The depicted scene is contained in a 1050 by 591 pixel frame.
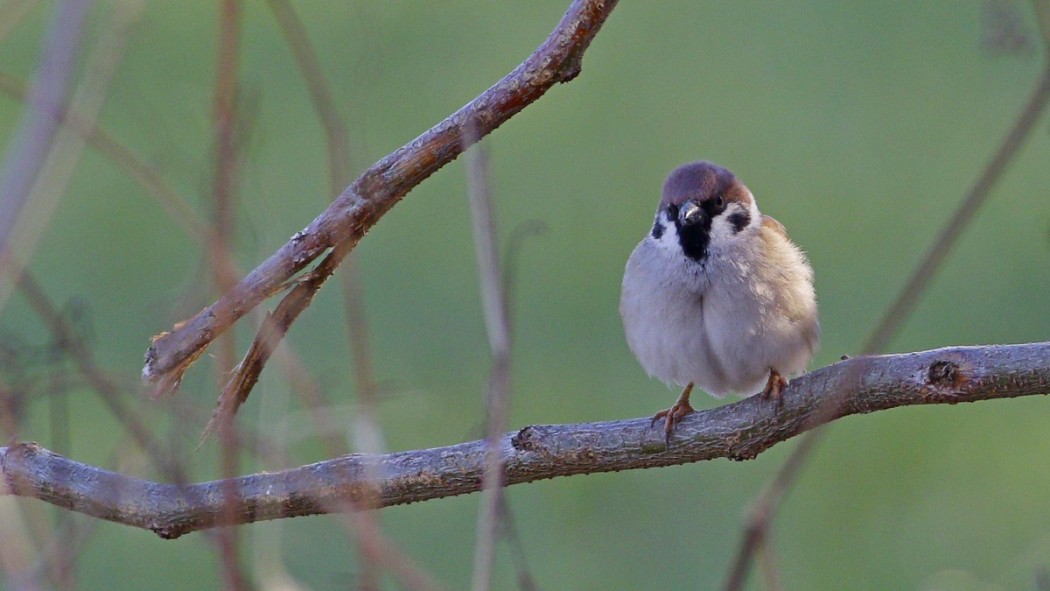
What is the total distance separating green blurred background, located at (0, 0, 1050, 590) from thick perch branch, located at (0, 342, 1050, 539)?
1529 mm

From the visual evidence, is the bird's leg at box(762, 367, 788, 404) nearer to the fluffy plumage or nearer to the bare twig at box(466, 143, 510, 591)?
the fluffy plumage

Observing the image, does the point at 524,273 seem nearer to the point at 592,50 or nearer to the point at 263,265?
the point at 592,50

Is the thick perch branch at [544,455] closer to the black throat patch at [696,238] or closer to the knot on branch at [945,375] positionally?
the knot on branch at [945,375]

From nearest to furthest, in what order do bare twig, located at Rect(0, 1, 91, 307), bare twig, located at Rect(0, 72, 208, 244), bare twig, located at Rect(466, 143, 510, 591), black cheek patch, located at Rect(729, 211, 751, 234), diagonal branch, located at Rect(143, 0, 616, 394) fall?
bare twig, located at Rect(0, 1, 91, 307) → bare twig, located at Rect(466, 143, 510, 591) → bare twig, located at Rect(0, 72, 208, 244) → diagonal branch, located at Rect(143, 0, 616, 394) → black cheek patch, located at Rect(729, 211, 751, 234)

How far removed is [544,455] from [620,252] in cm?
441

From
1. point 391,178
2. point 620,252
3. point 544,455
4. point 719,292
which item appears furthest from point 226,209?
point 620,252

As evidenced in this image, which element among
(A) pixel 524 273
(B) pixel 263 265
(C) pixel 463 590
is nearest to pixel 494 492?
(B) pixel 263 265

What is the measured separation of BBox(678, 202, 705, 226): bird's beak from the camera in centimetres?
321

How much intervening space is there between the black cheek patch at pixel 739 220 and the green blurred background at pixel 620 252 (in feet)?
5.59

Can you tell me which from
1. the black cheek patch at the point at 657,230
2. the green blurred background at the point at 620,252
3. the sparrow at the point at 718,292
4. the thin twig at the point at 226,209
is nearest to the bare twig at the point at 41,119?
the thin twig at the point at 226,209

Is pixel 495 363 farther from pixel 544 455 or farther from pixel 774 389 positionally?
pixel 774 389

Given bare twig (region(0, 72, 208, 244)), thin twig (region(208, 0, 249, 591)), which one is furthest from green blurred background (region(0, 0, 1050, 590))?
thin twig (region(208, 0, 249, 591))

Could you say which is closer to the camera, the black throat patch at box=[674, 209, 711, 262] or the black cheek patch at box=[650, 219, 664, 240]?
the black throat patch at box=[674, 209, 711, 262]

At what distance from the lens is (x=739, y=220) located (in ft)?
10.8
